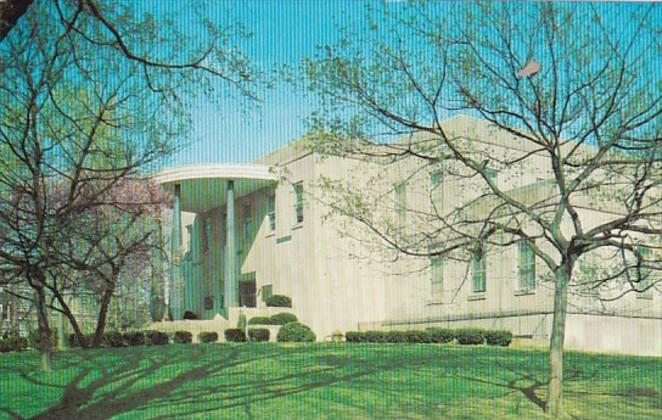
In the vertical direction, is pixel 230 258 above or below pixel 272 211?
below

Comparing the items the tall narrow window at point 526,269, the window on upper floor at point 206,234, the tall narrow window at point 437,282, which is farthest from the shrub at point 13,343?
the tall narrow window at point 526,269

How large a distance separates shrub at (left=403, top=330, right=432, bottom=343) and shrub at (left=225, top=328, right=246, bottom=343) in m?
1.08

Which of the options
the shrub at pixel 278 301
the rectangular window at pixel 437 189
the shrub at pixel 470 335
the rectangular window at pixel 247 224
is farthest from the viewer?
the shrub at pixel 470 335

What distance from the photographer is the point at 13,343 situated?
5.71 metres

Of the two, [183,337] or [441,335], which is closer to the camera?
[183,337]

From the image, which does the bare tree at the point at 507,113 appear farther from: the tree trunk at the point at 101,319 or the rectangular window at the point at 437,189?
→ the tree trunk at the point at 101,319

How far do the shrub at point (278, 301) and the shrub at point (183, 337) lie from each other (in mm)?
523

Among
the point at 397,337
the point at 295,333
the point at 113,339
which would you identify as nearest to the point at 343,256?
the point at 295,333

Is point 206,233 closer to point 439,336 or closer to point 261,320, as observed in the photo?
point 261,320

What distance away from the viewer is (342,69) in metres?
5.27

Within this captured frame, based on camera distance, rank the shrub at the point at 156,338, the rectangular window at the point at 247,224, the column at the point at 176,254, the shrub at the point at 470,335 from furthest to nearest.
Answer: the shrub at the point at 470,335 < the rectangular window at the point at 247,224 < the shrub at the point at 156,338 < the column at the point at 176,254

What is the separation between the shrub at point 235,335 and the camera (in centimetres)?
609

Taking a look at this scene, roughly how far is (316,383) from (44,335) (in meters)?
1.61

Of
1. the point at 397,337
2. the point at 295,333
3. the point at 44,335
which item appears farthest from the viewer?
the point at 397,337
